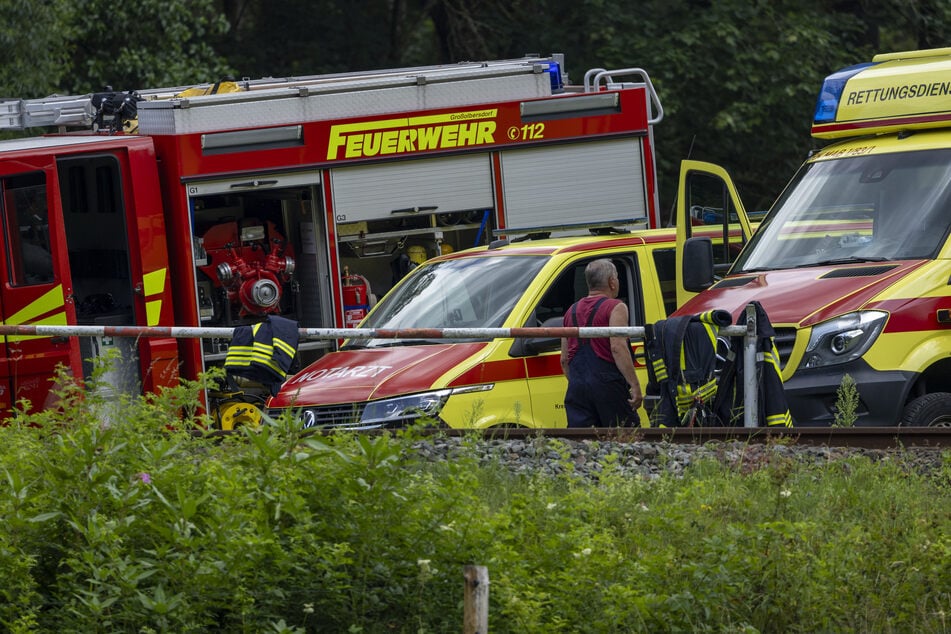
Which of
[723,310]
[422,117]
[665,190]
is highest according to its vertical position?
[422,117]

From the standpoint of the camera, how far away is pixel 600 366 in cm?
930

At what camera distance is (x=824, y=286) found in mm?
8992

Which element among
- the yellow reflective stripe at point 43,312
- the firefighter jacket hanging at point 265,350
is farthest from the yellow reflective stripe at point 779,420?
the yellow reflective stripe at point 43,312

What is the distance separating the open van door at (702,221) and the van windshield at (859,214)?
0.38 meters

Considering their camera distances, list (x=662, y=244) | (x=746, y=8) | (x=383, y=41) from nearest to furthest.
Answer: (x=662, y=244), (x=746, y=8), (x=383, y=41)

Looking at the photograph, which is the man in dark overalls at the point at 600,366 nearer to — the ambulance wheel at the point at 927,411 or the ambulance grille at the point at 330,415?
the ambulance grille at the point at 330,415

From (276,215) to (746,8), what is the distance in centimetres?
1225

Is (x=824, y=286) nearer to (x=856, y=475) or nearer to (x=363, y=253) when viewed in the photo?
(x=856, y=475)

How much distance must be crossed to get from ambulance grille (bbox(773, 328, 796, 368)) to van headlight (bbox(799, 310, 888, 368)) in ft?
0.37

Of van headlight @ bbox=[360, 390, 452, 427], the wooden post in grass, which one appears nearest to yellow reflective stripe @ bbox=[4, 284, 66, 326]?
van headlight @ bbox=[360, 390, 452, 427]

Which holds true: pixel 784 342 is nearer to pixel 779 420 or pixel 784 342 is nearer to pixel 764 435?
pixel 779 420

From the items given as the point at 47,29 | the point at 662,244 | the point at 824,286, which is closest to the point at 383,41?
the point at 47,29

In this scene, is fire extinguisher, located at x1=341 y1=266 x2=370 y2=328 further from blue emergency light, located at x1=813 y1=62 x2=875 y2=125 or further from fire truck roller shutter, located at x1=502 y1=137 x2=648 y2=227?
blue emergency light, located at x1=813 y1=62 x2=875 y2=125

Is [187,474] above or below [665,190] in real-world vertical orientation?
above
